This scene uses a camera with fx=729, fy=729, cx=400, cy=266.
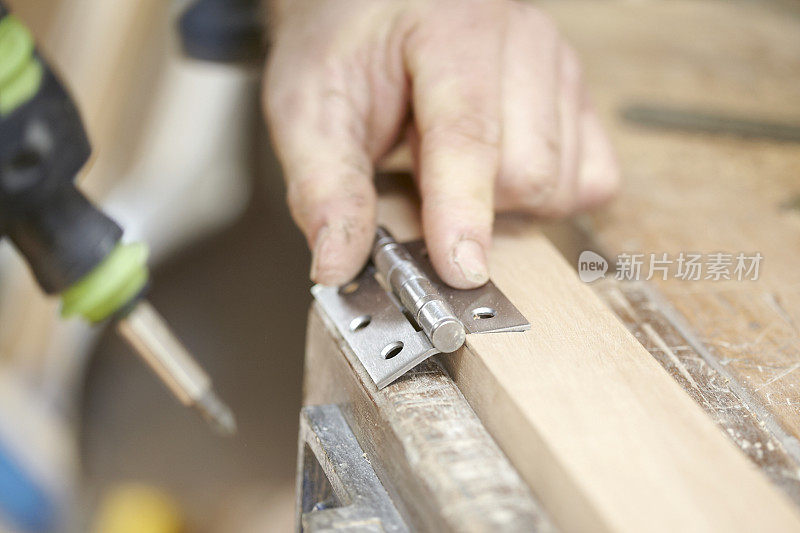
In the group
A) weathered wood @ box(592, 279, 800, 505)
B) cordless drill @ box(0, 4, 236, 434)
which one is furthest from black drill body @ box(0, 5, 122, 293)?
weathered wood @ box(592, 279, 800, 505)

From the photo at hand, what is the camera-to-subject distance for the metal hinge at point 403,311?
576 mm

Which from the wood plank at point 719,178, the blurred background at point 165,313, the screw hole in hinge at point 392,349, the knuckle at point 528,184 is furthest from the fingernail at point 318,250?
the blurred background at point 165,313

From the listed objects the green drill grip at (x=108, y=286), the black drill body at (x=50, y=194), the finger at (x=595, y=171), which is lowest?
the finger at (x=595, y=171)

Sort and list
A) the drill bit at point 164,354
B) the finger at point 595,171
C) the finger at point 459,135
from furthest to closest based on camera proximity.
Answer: the finger at point 595,171
the drill bit at point 164,354
the finger at point 459,135

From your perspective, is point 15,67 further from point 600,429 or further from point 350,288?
point 600,429

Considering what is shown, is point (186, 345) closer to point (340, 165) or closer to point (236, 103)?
point (236, 103)

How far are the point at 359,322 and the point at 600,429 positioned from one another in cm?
24

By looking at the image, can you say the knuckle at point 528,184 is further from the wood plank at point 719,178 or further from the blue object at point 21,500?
the blue object at point 21,500

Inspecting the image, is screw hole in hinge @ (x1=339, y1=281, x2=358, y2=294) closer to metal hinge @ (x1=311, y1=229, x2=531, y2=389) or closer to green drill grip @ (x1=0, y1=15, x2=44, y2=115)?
metal hinge @ (x1=311, y1=229, x2=531, y2=389)

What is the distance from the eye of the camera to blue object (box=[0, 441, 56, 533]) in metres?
1.59

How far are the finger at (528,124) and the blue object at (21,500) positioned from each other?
1350mm

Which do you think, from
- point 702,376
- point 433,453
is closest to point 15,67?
point 433,453

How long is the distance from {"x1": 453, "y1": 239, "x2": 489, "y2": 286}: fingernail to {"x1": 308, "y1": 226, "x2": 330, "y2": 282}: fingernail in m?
0.13

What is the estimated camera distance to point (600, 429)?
A: 486 millimetres
